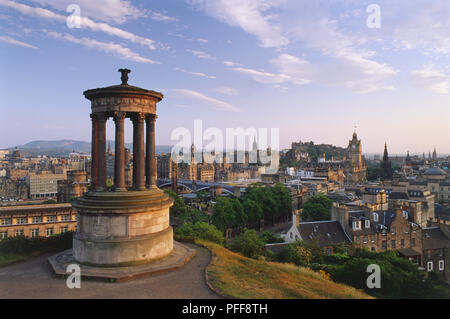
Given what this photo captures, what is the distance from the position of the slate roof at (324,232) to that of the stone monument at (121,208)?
2191 cm

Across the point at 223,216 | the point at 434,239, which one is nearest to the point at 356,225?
the point at 434,239

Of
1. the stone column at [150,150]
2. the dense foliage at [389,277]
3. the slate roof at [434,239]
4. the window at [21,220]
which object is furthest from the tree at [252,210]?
the stone column at [150,150]

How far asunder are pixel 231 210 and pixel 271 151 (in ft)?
498

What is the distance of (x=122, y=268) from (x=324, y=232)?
91.4ft

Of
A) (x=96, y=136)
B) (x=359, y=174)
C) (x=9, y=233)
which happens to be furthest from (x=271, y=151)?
(x=96, y=136)

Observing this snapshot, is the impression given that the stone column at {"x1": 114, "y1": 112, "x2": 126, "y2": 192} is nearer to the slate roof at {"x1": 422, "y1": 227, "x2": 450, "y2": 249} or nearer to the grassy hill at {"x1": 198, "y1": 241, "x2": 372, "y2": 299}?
the grassy hill at {"x1": 198, "y1": 241, "x2": 372, "y2": 299}

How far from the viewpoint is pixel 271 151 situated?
198750 millimetres

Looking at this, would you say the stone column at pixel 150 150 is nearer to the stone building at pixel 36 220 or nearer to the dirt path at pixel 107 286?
the dirt path at pixel 107 286

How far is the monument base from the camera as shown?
1240 cm

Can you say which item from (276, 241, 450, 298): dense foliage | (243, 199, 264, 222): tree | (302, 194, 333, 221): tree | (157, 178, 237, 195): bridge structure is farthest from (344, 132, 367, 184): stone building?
(276, 241, 450, 298): dense foliage

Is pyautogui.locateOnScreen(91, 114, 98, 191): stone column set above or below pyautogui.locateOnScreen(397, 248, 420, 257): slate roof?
above

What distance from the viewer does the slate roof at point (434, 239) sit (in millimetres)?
37219

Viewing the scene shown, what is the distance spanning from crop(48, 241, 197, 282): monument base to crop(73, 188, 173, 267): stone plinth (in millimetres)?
311

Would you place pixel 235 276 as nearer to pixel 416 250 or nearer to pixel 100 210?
pixel 100 210
